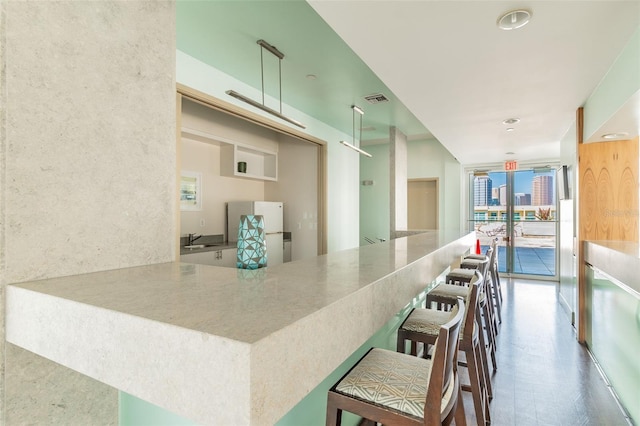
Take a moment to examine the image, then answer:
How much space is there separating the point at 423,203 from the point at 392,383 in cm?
722

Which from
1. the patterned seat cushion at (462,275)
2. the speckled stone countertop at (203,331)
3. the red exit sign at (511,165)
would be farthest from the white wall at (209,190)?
the red exit sign at (511,165)

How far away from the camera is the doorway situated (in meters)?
A: 7.84

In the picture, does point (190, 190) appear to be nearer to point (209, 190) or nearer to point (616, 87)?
point (209, 190)

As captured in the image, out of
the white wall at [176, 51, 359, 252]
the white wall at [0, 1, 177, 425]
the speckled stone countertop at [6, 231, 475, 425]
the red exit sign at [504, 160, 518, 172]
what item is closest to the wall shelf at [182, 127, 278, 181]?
the white wall at [176, 51, 359, 252]

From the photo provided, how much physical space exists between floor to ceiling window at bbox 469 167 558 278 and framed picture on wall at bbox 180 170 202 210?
5843mm

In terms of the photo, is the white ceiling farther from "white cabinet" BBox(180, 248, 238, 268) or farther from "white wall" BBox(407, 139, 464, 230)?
"white wall" BBox(407, 139, 464, 230)

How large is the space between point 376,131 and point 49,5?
5675 millimetres

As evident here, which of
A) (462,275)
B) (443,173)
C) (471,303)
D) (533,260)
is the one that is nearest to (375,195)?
(443,173)

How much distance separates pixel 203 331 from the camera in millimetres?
609

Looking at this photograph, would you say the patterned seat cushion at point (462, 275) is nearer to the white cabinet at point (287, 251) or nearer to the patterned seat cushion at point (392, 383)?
the patterned seat cushion at point (392, 383)

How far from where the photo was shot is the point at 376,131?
20.6 feet

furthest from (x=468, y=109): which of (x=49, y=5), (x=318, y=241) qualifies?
(x=49, y=5)

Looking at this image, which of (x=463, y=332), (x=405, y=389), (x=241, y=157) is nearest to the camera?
(x=405, y=389)

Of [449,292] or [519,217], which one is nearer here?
[449,292]
